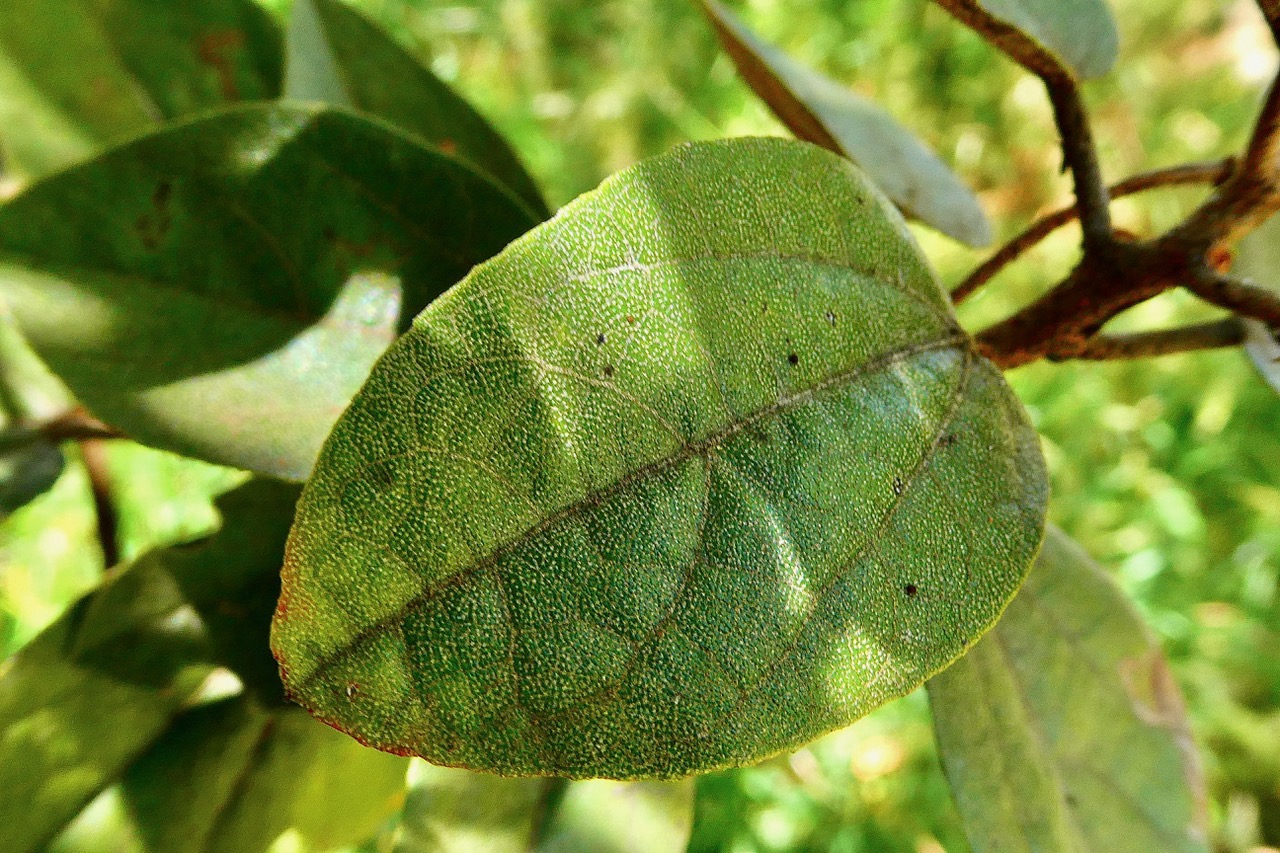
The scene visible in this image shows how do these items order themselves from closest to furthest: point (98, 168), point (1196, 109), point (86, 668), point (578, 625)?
point (578, 625) < point (98, 168) < point (86, 668) < point (1196, 109)

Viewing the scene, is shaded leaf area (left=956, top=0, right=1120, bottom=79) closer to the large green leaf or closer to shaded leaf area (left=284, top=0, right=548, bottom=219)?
the large green leaf

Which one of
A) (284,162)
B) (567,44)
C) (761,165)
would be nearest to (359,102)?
(284,162)

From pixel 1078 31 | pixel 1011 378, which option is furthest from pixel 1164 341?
pixel 1011 378

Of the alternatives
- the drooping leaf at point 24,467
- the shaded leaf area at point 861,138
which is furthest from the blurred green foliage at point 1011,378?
the shaded leaf area at point 861,138

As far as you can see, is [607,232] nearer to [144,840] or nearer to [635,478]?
[635,478]

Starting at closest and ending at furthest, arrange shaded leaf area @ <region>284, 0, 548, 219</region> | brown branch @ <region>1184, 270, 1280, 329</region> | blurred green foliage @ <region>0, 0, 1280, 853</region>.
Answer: brown branch @ <region>1184, 270, 1280, 329</region>
shaded leaf area @ <region>284, 0, 548, 219</region>
blurred green foliage @ <region>0, 0, 1280, 853</region>

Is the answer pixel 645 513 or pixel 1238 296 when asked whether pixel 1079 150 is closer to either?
pixel 1238 296

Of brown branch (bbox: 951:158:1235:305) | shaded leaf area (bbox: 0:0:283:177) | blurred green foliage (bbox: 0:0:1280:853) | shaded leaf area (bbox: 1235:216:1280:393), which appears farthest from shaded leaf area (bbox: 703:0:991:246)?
blurred green foliage (bbox: 0:0:1280:853)
